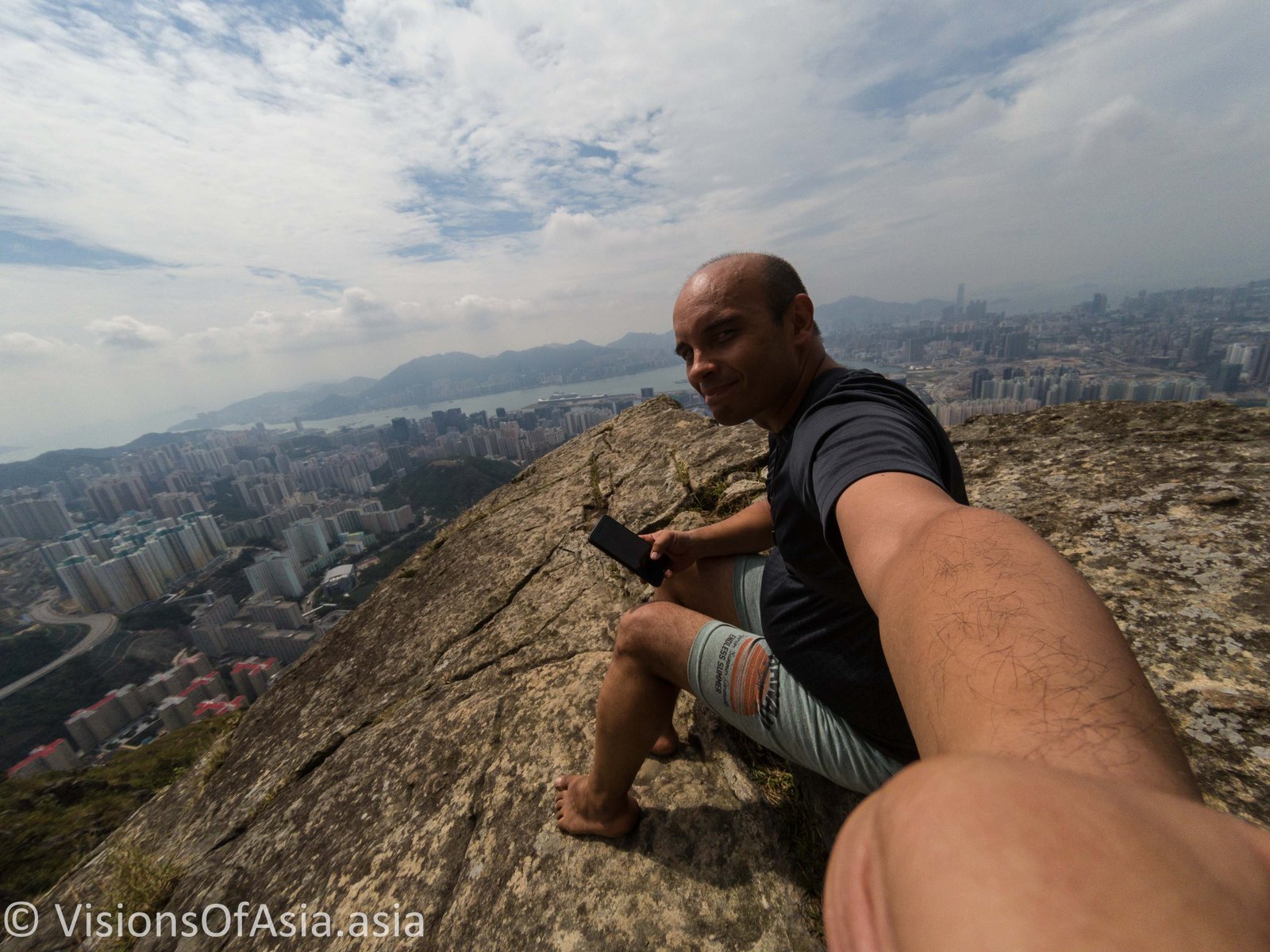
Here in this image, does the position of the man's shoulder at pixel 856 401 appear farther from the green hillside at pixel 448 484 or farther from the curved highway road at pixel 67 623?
the curved highway road at pixel 67 623

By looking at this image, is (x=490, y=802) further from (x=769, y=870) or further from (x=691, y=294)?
(x=691, y=294)

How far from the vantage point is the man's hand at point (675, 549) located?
3062mm

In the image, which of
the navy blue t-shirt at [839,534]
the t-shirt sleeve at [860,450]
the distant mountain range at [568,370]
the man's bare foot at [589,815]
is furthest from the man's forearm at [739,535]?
the distant mountain range at [568,370]

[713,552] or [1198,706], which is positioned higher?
[713,552]

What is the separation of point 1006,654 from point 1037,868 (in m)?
0.51

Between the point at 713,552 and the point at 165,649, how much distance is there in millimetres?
53689

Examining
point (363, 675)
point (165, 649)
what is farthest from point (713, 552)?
point (165, 649)

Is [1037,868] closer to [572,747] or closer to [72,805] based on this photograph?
[572,747]

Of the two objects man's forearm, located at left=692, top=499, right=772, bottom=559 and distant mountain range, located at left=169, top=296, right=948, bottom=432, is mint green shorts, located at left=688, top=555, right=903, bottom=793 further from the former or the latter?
distant mountain range, located at left=169, top=296, right=948, bottom=432

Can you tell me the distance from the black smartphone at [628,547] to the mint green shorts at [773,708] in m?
0.97

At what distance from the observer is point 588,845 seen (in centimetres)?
222

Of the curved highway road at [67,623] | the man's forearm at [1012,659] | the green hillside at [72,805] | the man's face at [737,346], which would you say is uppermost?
the man's face at [737,346]

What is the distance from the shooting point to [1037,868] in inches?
18.4

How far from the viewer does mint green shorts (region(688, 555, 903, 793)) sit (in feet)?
5.89
